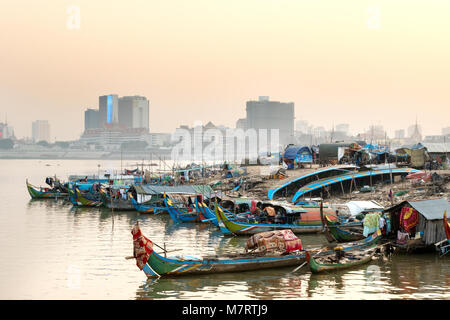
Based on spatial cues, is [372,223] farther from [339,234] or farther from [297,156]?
[297,156]

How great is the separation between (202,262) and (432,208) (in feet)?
24.4

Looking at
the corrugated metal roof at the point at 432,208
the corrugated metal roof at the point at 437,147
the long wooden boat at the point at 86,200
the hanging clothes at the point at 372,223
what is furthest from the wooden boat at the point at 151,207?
the corrugated metal roof at the point at 437,147

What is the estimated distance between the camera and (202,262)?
14.1 meters

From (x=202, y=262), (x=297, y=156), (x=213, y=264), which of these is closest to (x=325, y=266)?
(x=213, y=264)

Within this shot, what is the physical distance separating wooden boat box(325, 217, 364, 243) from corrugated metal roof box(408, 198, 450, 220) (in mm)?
2300

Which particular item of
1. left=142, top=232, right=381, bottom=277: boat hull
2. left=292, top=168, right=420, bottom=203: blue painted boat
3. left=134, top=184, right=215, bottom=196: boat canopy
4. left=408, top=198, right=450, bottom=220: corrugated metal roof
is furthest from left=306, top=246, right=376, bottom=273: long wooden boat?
left=134, top=184, right=215, bottom=196: boat canopy

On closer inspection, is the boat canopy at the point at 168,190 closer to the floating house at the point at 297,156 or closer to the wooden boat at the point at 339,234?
the floating house at the point at 297,156

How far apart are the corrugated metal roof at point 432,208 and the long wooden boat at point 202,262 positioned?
3202 millimetres

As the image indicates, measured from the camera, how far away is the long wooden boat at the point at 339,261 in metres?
14.3

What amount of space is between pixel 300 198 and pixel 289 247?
13179mm
